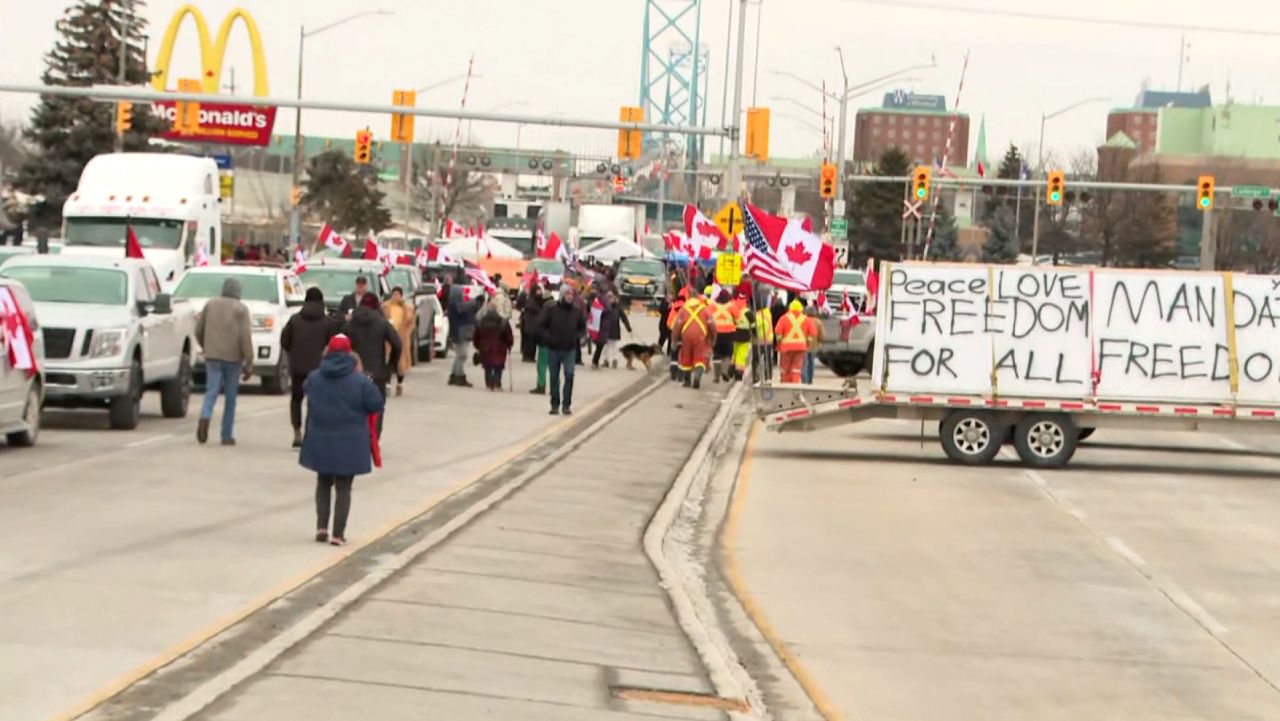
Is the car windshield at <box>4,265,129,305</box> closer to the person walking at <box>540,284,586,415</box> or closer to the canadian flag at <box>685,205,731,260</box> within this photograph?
the person walking at <box>540,284,586,415</box>

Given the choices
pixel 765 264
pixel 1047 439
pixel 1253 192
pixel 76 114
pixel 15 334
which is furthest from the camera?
pixel 76 114

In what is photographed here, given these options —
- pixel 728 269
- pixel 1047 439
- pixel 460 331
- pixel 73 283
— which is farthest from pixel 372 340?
pixel 728 269

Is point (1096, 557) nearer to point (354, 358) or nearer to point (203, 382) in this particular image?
point (354, 358)

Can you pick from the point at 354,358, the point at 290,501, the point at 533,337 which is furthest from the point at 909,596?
the point at 533,337

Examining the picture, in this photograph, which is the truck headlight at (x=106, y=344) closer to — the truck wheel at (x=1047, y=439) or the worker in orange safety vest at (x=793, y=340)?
the truck wheel at (x=1047, y=439)

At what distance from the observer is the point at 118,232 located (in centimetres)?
3869

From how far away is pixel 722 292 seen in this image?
1613 inches

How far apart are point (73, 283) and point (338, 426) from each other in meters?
11.0

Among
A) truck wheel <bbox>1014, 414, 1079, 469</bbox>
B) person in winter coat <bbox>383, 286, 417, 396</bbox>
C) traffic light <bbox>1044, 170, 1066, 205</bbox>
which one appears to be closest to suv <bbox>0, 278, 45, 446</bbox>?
person in winter coat <bbox>383, 286, 417, 396</bbox>

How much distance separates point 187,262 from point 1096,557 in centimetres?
2494

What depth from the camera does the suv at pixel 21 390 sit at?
20625 mm

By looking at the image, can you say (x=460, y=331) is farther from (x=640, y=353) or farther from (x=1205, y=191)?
(x=1205, y=191)

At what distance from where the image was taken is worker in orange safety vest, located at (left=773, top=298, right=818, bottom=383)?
34.6 meters

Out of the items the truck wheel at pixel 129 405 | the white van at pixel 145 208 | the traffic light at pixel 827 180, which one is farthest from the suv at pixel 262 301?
the traffic light at pixel 827 180
